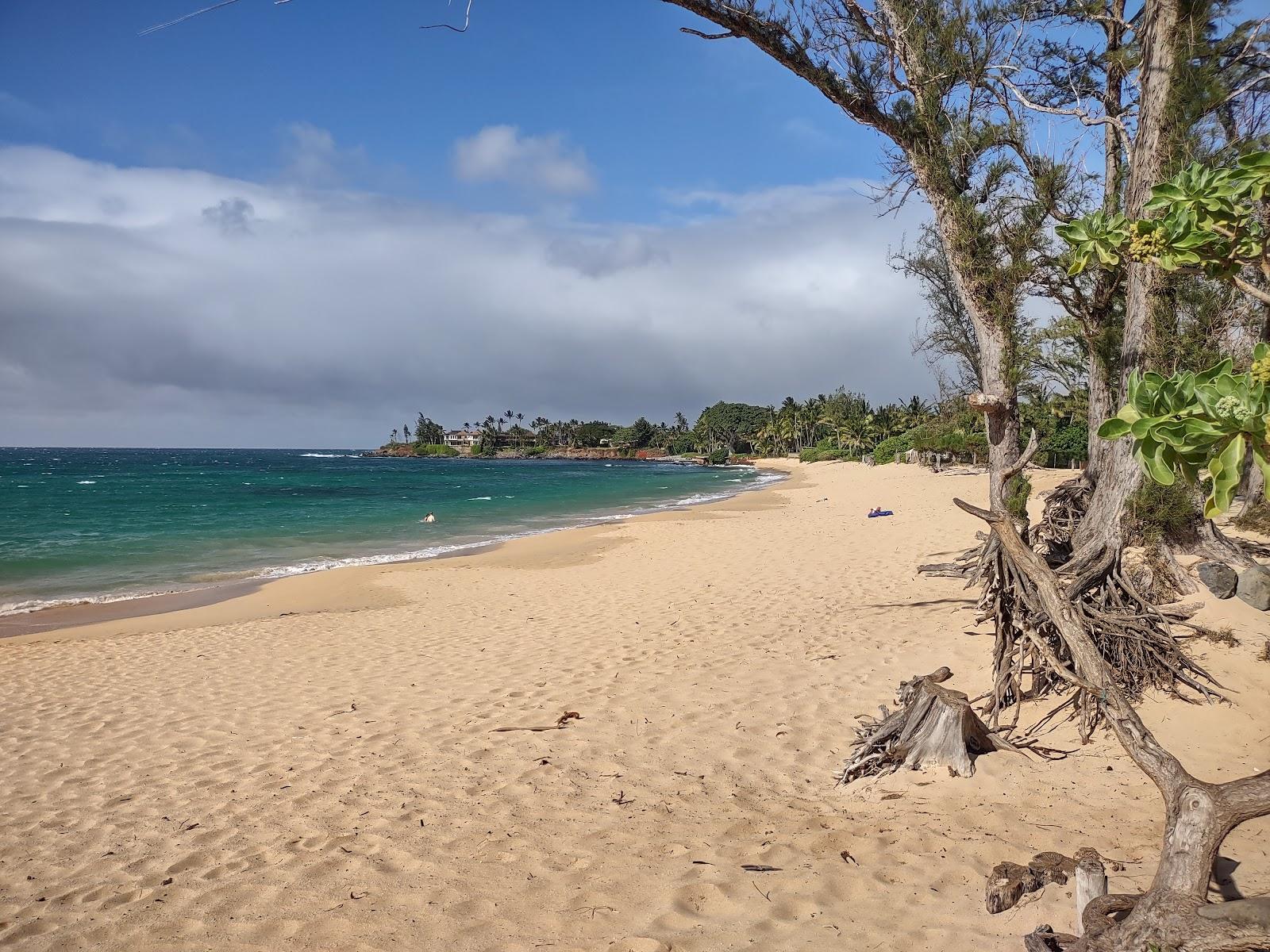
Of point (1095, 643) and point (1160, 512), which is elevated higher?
point (1160, 512)

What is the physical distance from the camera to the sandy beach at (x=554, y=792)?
3.37 meters

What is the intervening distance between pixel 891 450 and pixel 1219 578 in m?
61.2

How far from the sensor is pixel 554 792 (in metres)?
4.83

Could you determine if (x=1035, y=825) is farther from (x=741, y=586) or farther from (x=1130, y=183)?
(x=741, y=586)

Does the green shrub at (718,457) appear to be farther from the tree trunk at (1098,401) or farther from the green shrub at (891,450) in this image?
the tree trunk at (1098,401)

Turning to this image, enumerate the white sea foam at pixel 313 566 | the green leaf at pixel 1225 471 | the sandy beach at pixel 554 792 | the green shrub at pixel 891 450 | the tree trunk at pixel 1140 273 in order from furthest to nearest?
the green shrub at pixel 891 450 → the white sea foam at pixel 313 566 → the tree trunk at pixel 1140 273 → the sandy beach at pixel 554 792 → the green leaf at pixel 1225 471

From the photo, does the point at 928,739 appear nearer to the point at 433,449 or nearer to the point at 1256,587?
the point at 1256,587

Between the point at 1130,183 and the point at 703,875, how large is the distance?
5.84 meters

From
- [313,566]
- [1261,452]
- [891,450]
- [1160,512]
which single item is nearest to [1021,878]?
[1261,452]

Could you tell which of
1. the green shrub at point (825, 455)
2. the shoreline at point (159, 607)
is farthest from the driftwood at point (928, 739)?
the green shrub at point (825, 455)

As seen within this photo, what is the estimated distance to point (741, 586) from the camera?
11992mm

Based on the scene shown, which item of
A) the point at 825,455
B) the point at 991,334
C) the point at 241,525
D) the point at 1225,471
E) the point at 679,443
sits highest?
the point at 679,443

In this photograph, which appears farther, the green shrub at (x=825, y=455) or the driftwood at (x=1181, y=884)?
the green shrub at (x=825, y=455)

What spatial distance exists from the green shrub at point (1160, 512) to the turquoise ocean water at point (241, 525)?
691 inches
